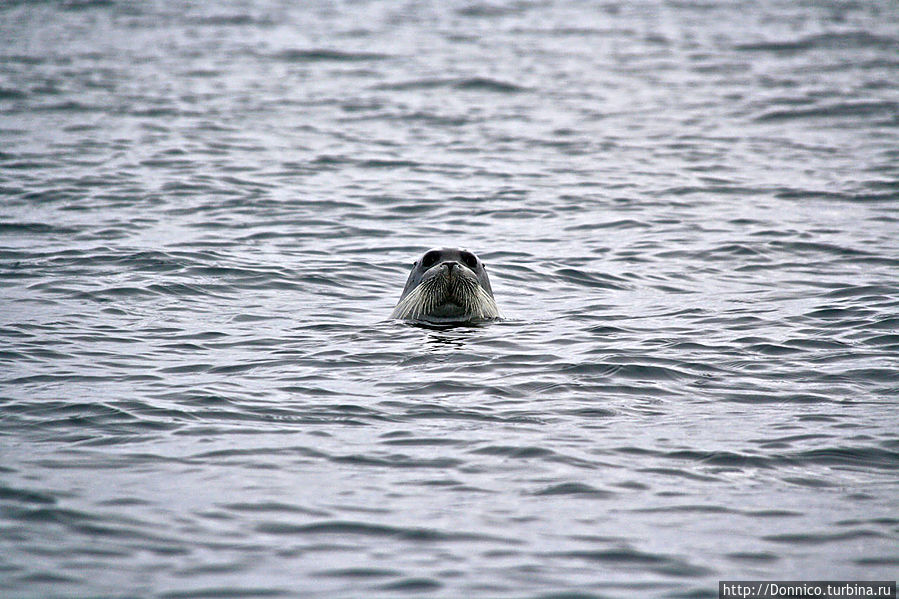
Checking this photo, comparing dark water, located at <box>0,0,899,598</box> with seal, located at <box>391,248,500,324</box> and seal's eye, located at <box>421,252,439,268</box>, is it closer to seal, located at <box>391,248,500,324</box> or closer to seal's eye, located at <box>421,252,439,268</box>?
seal, located at <box>391,248,500,324</box>

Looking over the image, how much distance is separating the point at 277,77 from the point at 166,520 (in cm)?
2764

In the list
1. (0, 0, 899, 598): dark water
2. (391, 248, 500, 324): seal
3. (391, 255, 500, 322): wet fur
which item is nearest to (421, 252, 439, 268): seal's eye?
(391, 248, 500, 324): seal

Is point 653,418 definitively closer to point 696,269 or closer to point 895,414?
point 895,414

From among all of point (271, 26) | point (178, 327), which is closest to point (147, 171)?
point (178, 327)

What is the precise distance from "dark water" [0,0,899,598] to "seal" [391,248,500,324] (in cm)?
37

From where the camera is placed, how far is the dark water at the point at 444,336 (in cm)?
790

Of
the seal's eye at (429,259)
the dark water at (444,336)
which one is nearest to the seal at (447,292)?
the seal's eye at (429,259)

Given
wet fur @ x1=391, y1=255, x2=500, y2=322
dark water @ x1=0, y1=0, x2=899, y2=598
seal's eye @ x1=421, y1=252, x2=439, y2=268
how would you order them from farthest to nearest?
seal's eye @ x1=421, y1=252, x2=439, y2=268
wet fur @ x1=391, y1=255, x2=500, y2=322
dark water @ x1=0, y1=0, x2=899, y2=598

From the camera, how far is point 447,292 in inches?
556

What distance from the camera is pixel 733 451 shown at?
31.6 ft

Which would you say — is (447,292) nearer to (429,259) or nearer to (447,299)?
(447,299)

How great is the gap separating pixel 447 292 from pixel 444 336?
78 cm

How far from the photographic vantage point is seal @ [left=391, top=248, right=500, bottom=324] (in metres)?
14.1

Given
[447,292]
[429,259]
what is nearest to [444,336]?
[447,292]
